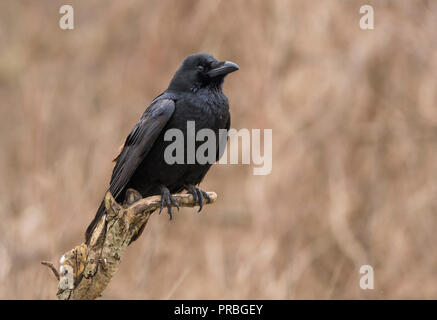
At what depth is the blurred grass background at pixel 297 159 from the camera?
23.2 ft

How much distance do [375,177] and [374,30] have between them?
71.7 inches

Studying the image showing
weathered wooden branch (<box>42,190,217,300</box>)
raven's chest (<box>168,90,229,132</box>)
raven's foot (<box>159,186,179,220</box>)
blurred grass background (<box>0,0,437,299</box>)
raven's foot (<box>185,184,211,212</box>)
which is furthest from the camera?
blurred grass background (<box>0,0,437,299</box>)

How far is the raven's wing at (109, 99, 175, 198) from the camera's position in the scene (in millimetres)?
3822

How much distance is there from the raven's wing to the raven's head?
9.8 inches

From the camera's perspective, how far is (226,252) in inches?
320

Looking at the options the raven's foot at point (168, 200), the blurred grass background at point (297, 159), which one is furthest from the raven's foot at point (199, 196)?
the blurred grass background at point (297, 159)

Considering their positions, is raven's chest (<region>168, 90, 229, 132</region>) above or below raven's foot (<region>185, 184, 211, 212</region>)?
above

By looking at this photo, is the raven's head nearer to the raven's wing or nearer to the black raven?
the black raven

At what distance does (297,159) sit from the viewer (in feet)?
24.7

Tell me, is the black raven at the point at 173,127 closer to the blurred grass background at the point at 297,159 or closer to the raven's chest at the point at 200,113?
the raven's chest at the point at 200,113

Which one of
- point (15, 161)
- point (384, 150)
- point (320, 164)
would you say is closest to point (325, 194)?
point (320, 164)

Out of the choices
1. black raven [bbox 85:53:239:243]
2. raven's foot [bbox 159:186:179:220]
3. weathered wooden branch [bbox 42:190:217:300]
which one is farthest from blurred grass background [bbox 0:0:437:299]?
weathered wooden branch [bbox 42:190:217:300]

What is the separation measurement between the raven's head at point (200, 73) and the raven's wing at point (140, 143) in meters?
0.25

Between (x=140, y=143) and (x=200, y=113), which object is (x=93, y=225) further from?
(x=200, y=113)
